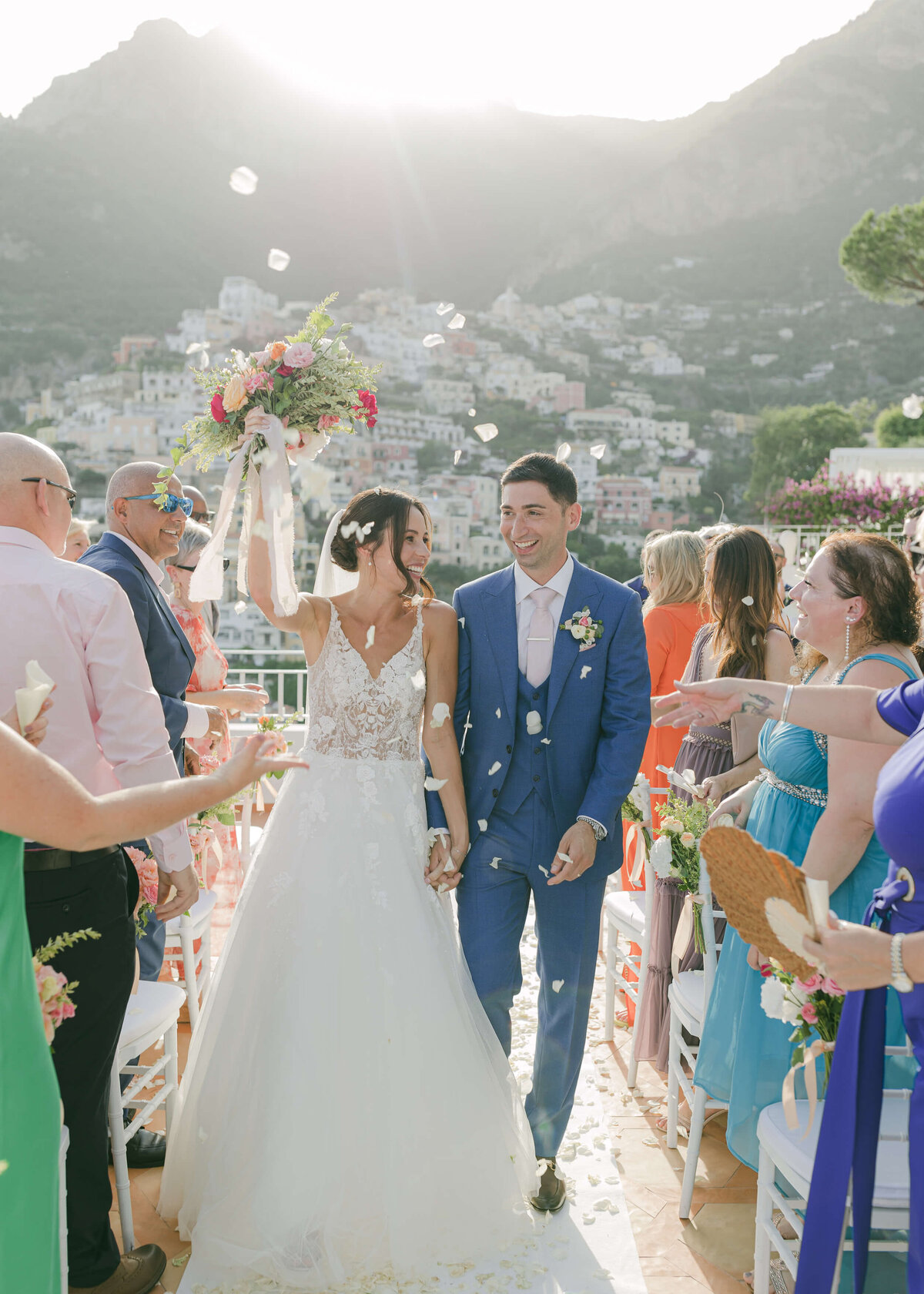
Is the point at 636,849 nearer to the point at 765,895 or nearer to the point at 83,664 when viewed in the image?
the point at 765,895

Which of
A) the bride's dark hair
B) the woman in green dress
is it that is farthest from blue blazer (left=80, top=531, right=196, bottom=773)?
the woman in green dress

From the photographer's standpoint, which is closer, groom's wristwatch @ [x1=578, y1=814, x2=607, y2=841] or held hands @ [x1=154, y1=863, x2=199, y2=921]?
held hands @ [x1=154, y1=863, x2=199, y2=921]

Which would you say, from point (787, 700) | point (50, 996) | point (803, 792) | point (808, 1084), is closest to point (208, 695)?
point (50, 996)

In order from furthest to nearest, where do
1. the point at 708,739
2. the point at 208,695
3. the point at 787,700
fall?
the point at 208,695 < the point at 708,739 < the point at 787,700

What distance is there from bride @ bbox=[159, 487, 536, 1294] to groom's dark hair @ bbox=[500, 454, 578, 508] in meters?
0.32

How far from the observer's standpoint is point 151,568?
317 cm

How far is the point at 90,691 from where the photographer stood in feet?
7.13

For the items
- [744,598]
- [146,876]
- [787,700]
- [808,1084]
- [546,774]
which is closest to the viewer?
[808,1084]

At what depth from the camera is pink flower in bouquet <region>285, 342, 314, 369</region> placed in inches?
98.7

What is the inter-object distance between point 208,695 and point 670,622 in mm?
2113

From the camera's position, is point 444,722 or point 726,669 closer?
point 444,722

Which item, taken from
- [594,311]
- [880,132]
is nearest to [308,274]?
[594,311]

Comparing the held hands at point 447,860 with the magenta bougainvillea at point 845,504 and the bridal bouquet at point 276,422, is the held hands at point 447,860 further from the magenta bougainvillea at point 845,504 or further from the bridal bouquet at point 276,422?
the magenta bougainvillea at point 845,504

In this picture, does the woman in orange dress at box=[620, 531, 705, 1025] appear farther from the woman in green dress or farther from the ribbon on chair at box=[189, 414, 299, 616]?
the woman in green dress
